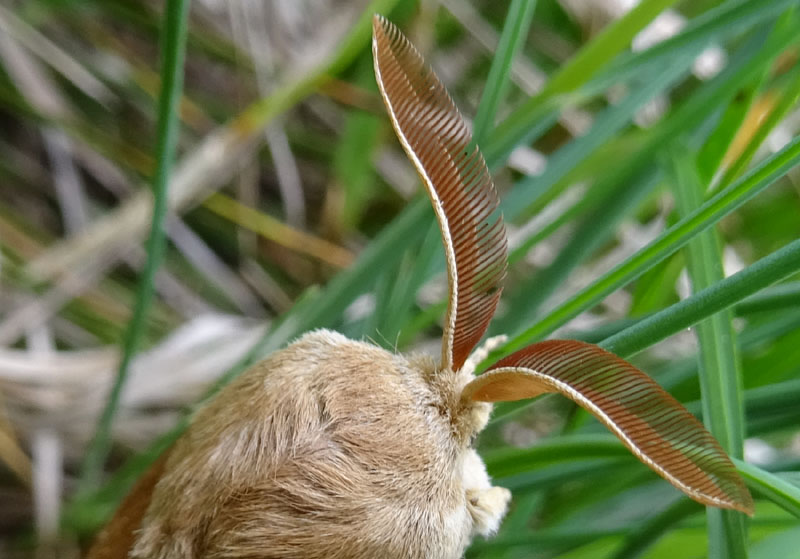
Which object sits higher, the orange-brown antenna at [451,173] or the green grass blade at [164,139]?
the green grass blade at [164,139]

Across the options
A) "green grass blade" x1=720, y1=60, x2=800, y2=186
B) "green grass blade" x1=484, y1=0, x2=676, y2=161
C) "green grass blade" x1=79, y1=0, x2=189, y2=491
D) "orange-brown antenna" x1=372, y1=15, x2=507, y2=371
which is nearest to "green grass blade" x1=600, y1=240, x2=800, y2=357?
"orange-brown antenna" x1=372, y1=15, x2=507, y2=371

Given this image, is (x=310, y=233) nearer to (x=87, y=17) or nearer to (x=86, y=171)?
(x=86, y=171)

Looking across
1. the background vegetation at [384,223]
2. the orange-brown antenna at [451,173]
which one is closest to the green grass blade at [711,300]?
the background vegetation at [384,223]

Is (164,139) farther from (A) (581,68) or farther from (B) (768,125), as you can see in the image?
(B) (768,125)

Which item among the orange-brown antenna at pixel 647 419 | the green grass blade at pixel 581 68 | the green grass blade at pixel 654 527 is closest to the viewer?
the orange-brown antenna at pixel 647 419

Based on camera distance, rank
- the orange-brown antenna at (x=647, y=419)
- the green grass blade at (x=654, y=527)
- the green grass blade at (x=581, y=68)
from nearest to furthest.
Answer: the orange-brown antenna at (x=647, y=419) → the green grass blade at (x=654, y=527) → the green grass blade at (x=581, y=68)

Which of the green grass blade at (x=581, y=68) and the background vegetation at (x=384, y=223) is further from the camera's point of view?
the green grass blade at (x=581, y=68)

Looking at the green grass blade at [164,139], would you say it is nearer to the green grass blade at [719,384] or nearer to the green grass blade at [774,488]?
the green grass blade at [719,384]

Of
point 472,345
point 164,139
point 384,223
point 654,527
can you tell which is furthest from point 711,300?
point 384,223

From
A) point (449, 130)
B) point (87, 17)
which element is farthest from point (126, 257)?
point (449, 130)
